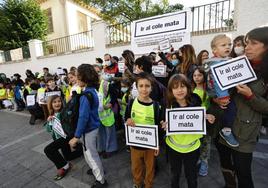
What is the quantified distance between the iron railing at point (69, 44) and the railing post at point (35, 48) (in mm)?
175

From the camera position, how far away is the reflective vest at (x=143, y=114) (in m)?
2.40

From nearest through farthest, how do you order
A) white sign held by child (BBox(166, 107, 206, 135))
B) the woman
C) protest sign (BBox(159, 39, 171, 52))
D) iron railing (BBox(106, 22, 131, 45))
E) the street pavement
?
the woman, white sign held by child (BBox(166, 107, 206, 135)), the street pavement, protest sign (BBox(159, 39, 171, 52)), iron railing (BBox(106, 22, 131, 45))

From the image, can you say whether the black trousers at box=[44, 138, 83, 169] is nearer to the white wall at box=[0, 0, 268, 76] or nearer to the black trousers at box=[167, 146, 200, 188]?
the black trousers at box=[167, 146, 200, 188]

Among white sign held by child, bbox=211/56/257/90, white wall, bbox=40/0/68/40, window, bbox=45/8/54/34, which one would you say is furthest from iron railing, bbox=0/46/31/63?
white sign held by child, bbox=211/56/257/90

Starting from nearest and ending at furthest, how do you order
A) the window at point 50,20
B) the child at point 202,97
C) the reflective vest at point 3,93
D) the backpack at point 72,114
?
the backpack at point 72,114
the child at point 202,97
the reflective vest at point 3,93
the window at point 50,20

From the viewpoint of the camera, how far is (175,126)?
2.10m

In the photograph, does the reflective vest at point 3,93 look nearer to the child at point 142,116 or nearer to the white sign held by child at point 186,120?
the child at point 142,116

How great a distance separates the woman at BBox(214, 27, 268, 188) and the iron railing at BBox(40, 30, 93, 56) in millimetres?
10264

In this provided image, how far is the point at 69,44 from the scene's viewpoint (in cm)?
1269

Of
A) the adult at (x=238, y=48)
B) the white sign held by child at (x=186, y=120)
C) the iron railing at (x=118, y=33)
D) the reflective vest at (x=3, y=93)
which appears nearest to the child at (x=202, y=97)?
the adult at (x=238, y=48)

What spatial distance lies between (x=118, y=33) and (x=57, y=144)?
26.5ft

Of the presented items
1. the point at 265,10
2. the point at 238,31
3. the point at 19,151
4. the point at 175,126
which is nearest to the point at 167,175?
the point at 175,126

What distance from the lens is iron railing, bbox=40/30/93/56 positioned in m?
11.3

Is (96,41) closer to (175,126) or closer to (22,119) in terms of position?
(22,119)
